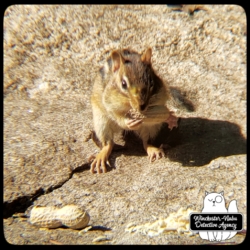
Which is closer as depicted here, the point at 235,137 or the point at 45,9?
the point at 235,137

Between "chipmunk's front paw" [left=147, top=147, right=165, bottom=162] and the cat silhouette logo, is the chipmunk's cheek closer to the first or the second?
"chipmunk's front paw" [left=147, top=147, right=165, bottom=162]

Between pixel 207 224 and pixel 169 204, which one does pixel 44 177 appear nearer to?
pixel 169 204

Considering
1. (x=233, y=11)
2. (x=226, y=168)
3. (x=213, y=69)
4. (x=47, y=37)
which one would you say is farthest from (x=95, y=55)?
(x=226, y=168)

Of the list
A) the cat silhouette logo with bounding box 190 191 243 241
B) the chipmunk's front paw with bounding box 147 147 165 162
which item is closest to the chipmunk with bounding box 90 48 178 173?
the chipmunk's front paw with bounding box 147 147 165 162

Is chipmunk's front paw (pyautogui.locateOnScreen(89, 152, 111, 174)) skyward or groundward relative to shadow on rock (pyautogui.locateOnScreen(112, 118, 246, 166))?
groundward

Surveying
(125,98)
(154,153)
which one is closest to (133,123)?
(125,98)

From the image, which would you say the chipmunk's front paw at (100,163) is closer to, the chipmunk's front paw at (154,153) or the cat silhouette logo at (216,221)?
the chipmunk's front paw at (154,153)
